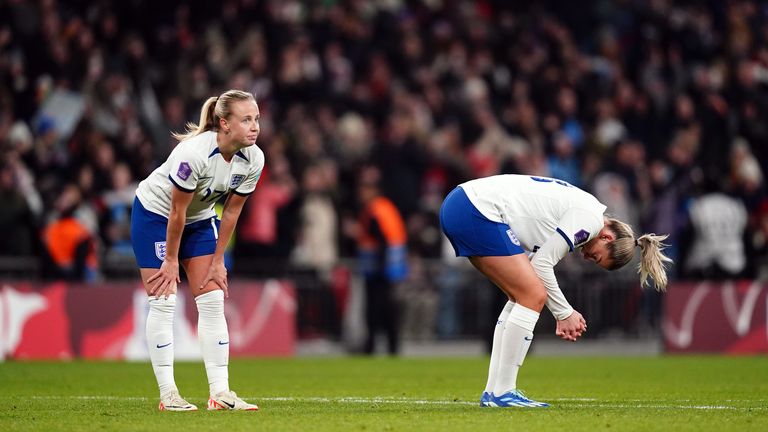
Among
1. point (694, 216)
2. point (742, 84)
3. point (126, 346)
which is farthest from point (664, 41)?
point (126, 346)

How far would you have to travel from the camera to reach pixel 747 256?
19.8 metres

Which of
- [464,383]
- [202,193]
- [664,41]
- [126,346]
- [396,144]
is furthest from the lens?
[664,41]

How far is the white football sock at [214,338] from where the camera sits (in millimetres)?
9117

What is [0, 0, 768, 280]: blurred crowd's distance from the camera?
723 inches

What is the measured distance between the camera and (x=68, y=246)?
56.9 feet

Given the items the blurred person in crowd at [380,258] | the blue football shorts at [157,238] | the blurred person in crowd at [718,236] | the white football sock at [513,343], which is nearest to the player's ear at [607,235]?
the white football sock at [513,343]

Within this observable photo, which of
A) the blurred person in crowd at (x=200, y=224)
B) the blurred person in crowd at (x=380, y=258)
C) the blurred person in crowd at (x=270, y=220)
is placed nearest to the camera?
the blurred person in crowd at (x=200, y=224)

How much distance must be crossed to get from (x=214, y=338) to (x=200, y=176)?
3.70ft

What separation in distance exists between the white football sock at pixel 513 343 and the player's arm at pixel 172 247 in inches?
88.4

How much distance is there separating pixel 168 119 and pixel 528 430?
43.2 ft

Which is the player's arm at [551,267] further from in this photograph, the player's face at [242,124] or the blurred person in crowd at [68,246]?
the blurred person in crowd at [68,246]

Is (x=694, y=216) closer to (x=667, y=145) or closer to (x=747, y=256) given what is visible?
(x=747, y=256)

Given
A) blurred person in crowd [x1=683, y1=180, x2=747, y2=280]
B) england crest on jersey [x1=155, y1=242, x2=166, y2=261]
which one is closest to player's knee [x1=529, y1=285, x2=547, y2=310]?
england crest on jersey [x1=155, y1=242, x2=166, y2=261]

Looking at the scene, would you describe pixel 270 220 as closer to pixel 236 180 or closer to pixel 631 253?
pixel 236 180
